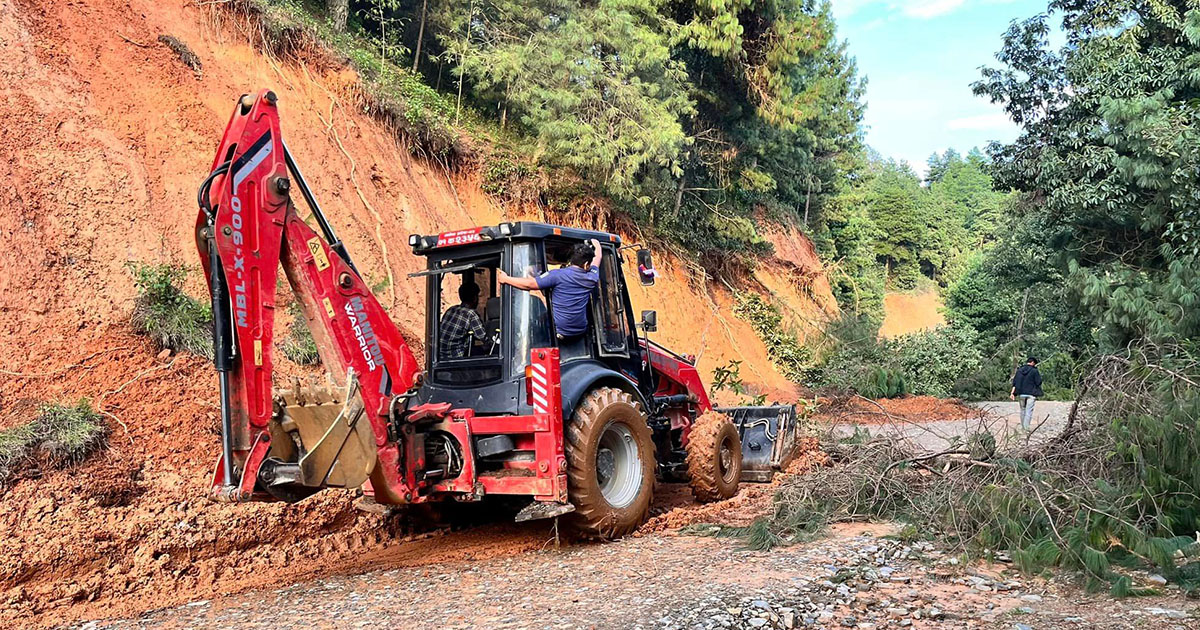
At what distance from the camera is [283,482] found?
5.01 m

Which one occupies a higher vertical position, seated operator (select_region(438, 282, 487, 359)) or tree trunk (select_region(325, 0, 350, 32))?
tree trunk (select_region(325, 0, 350, 32))

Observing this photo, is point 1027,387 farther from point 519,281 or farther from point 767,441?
point 519,281

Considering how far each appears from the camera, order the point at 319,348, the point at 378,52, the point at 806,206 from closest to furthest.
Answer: the point at 319,348
the point at 378,52
the point at 806,206

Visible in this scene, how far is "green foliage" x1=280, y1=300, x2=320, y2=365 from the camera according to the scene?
9.24 metres

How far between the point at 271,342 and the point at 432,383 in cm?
184

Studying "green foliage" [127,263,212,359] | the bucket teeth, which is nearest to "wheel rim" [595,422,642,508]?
the bucket teeth

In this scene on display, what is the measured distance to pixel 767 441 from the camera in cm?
895

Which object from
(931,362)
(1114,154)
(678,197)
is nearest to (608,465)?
(1114,154)

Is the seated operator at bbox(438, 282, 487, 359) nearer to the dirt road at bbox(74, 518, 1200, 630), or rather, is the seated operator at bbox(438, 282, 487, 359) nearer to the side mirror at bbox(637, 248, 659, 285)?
the side mirror at bbox(637, 248, 659, 285)

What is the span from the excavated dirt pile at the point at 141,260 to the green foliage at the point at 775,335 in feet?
23.4

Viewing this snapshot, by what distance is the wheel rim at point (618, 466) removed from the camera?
256 inches

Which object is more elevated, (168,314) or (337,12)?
(337,12)

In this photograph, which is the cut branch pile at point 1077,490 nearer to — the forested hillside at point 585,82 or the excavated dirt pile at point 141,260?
the excavated dirt pile at point 141,260

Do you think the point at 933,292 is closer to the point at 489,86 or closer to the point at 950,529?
the point at 489,86
